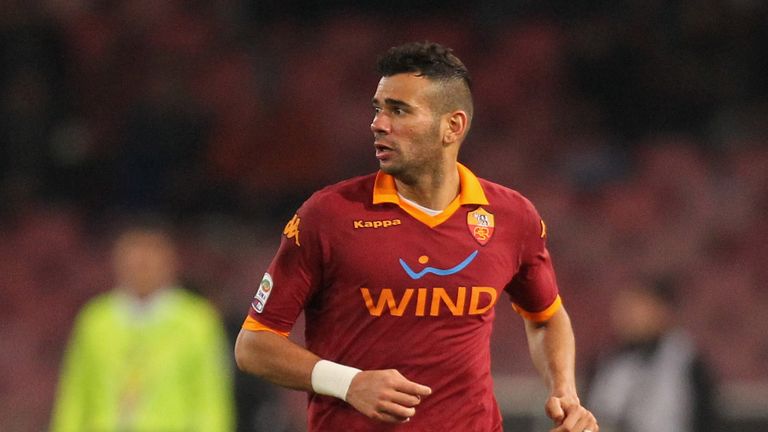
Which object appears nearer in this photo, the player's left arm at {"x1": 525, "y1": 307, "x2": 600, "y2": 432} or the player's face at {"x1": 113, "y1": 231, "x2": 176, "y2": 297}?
the player's left arm at {"x1": 525, "y1": 307, "x2": 600, "y2": 432}

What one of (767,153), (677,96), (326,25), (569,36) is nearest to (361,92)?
(326,25)

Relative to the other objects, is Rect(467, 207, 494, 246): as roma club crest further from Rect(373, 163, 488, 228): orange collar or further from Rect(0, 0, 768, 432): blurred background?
Rect(0, 0, 768, 432): blurred background

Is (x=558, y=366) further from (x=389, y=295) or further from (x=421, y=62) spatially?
(x=421, y=62)

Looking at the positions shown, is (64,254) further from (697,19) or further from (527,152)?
(697,19)

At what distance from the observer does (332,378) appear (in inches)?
159

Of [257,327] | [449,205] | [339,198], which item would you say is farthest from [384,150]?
[257,327]

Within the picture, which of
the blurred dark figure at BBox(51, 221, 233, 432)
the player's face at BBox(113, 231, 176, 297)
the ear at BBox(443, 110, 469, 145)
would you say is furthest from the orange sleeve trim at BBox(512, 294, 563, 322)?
the player's face at BBox(113, 231, 176, 297)

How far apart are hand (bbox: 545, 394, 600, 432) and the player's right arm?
0.49 m

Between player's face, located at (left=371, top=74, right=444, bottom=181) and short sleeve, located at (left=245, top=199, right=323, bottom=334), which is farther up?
player's face, located at (left=371, top=74, right=444, bottom=181)

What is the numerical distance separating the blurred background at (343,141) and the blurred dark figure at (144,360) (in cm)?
253

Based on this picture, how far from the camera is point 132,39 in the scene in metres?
11.8

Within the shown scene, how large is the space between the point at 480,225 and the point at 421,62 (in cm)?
54

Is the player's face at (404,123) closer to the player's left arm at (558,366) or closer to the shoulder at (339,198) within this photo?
the shoulder at (339,198)

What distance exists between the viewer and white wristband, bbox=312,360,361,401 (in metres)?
4.02
